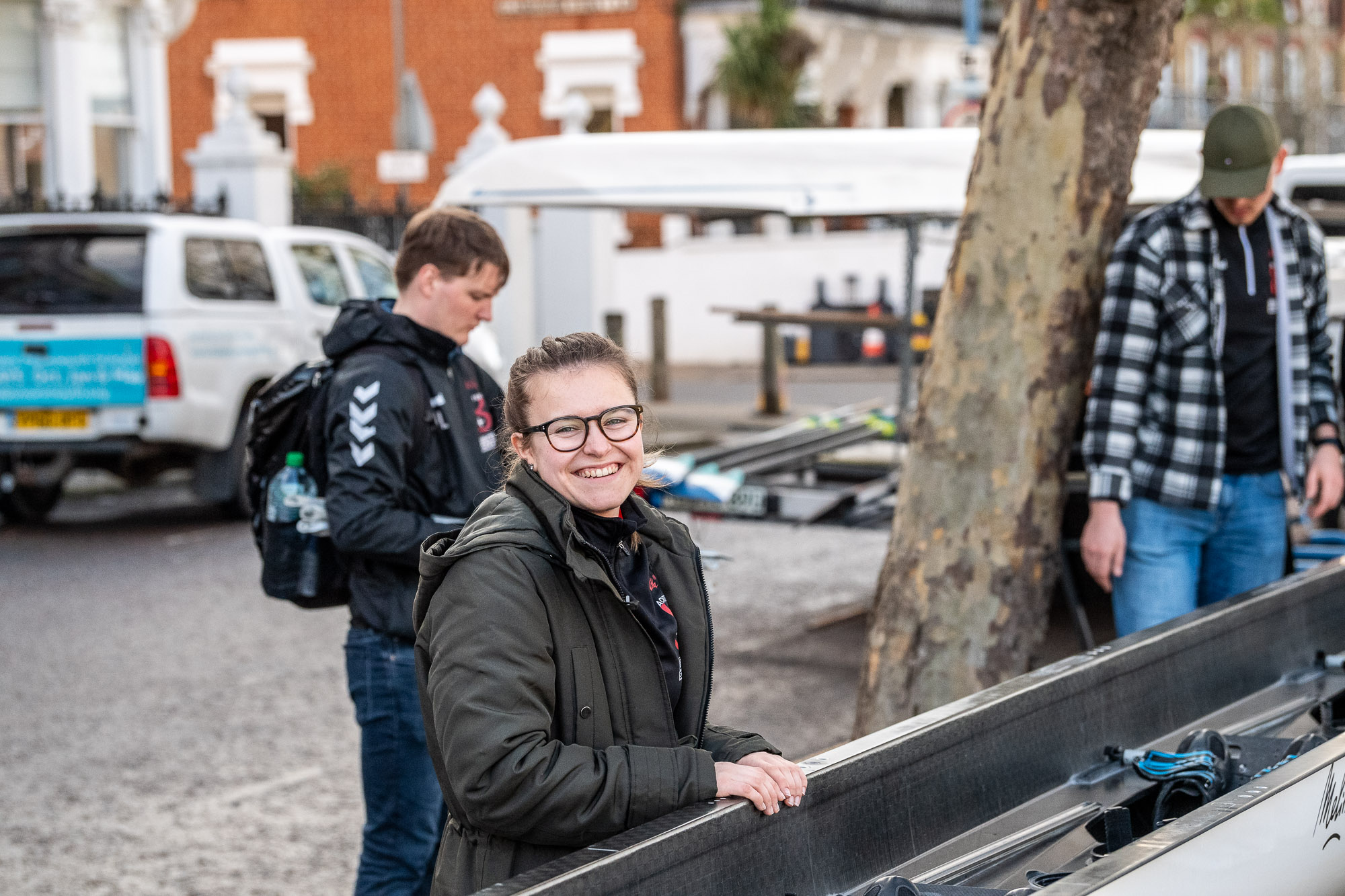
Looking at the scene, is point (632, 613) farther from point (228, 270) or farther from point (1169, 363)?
point (228, 270)

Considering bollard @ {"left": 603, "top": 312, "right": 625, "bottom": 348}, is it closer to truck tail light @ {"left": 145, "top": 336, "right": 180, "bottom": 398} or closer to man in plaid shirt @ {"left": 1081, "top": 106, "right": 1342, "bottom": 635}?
truck tail light @ {"left": 145, "top": 336, "right": 180, "bottom": 398}

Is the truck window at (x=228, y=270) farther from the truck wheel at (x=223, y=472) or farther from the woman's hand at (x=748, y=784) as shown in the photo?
the woman's hand at (x=748, y=784)

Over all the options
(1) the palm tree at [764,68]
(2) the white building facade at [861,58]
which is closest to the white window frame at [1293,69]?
(2) the white building facade at [861,58]

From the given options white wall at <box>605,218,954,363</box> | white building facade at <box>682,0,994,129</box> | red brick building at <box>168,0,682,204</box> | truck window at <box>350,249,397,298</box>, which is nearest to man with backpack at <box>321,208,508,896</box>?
truck window at <box>350,249,397,298</box>

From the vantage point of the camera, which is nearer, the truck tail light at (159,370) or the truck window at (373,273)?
the truck tail light at (159,370)

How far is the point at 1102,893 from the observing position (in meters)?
2.58

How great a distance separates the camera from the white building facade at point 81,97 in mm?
17688

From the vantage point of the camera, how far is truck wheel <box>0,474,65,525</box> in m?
11.9

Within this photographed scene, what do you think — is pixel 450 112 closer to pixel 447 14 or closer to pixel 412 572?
pixel 447 14

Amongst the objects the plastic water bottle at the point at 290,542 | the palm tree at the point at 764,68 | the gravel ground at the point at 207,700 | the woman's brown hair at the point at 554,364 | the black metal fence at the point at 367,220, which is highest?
the palm tree at the point at 764,68

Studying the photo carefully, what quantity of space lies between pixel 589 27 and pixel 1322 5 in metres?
33.8

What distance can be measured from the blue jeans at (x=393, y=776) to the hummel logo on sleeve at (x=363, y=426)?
401 millimetres

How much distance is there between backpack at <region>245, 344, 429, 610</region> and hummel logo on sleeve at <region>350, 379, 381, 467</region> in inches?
5.4

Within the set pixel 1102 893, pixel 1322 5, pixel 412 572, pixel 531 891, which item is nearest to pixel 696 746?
pixel 531 891
